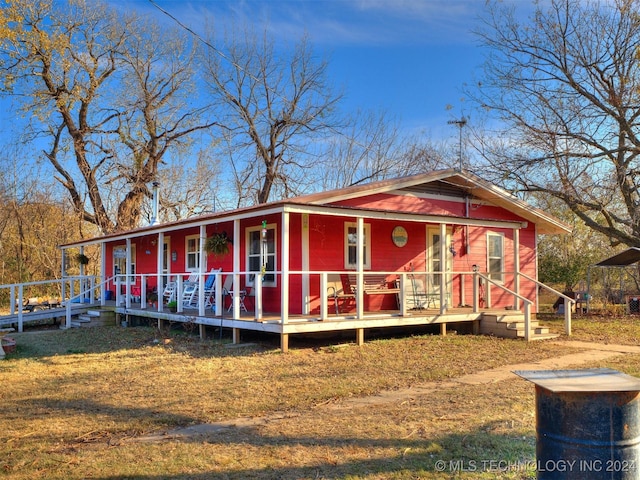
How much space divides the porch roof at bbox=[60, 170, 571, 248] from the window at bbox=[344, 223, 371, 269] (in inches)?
33.7

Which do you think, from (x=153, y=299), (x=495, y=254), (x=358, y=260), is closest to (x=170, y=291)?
(x=153, y=299)

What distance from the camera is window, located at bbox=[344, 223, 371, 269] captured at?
13.4 meters

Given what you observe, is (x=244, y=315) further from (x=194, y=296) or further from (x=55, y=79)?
(x=55, y=79)

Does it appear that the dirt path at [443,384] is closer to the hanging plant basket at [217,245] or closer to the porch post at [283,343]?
the porch post at [283,343]

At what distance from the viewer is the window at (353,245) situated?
1336cm

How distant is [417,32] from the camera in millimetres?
17094

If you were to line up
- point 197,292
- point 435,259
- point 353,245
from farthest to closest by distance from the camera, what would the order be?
1. point 435,259
2. point 197,292
3. point 353,245

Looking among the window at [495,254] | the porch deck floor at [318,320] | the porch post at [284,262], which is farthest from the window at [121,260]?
the window at [495,254]

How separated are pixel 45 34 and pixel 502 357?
25.9 m

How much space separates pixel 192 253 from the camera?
16406 millimetres

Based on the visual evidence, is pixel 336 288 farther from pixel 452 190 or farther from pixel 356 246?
pixel 452 190

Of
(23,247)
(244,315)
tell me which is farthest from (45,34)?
(244,315)

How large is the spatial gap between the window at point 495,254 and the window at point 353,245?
4703mm

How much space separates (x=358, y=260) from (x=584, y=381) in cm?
783
